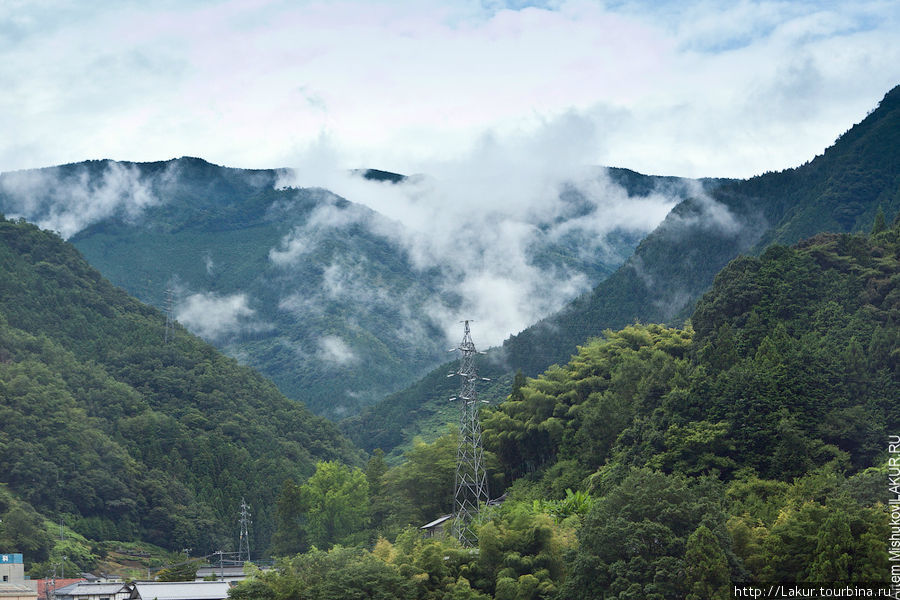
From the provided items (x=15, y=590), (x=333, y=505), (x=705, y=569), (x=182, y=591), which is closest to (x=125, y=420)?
(x=333, y=505)

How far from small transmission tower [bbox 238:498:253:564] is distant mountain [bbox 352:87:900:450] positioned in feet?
89.3

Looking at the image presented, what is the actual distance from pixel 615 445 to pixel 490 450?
41.2ft

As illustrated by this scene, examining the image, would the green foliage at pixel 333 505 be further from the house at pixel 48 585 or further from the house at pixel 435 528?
the house at pixel 435 528

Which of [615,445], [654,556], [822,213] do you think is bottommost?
[654,556]

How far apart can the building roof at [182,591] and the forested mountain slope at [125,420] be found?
4085cm

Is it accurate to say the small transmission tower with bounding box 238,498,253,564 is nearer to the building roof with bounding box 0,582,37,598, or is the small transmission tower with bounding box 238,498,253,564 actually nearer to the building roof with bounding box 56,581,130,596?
the building roof with bounding box 56,581,130,596

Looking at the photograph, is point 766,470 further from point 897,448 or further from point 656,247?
point 656,247

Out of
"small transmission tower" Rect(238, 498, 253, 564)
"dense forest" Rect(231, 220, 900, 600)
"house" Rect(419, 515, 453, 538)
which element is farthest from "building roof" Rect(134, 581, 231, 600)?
"small transmission tower" Rect(238, 498, 253, 564)

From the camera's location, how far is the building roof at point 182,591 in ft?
217

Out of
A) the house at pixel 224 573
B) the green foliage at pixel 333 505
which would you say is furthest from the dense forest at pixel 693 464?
the house at pixel 224 573

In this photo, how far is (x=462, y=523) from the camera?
58.7 m

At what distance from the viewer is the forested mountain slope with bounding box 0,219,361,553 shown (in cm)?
11131

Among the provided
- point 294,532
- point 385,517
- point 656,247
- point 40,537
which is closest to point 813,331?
point 385,517

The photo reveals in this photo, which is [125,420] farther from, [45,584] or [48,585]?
[48,585]
